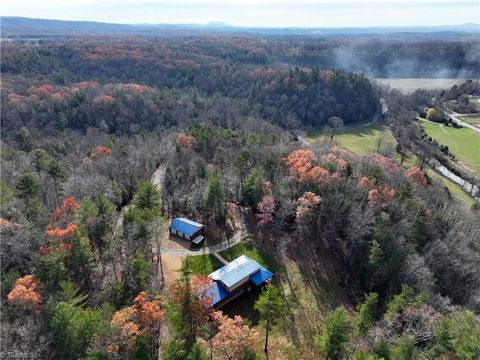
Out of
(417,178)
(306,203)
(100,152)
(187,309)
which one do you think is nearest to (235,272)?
(187,309)

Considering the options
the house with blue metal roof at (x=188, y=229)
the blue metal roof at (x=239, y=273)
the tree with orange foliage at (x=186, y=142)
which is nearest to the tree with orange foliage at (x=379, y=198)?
the blue metal roof at (x=239, y=273)

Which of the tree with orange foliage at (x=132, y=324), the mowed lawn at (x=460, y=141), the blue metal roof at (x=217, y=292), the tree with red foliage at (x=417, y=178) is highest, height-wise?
the tree with orange foliage at (x=132, y=324)

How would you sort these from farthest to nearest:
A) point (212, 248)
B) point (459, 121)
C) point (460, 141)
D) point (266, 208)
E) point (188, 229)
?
point (459, 121), point (460, 141), point (266, 208), point (188, 229), point (212, 248)

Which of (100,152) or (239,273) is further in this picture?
(100,152)

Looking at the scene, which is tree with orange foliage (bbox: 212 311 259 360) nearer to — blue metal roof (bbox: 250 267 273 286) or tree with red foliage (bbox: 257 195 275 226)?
blue metal roof (bbox: 250 267 273 286)

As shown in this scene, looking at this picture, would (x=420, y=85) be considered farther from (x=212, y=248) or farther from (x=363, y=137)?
(x=212, y=248)

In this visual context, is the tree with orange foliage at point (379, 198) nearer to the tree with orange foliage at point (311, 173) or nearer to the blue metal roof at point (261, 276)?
the tree with orange foliage at point (311, 173)
